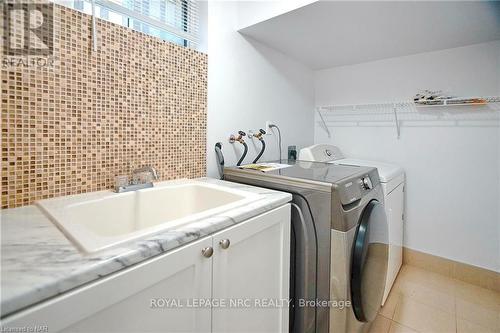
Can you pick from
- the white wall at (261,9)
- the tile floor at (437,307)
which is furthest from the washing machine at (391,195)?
the white wall at (261,9)

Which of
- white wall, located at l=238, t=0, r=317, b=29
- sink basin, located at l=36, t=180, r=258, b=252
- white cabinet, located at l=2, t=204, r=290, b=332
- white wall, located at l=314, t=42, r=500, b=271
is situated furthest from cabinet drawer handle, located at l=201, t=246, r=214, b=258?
white wall, located at l=314, t=42, r=500, b=271

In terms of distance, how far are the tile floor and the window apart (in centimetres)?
235

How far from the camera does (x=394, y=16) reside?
1.61 m

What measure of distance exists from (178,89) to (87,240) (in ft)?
3.60

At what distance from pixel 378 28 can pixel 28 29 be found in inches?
81.2

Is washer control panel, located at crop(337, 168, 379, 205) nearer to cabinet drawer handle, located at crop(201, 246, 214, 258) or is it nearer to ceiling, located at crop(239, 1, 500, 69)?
cabinet drawer handle, located at crop(201, 246, 214, 258)

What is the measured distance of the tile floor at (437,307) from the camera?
163cm

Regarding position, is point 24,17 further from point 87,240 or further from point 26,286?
point 26,286

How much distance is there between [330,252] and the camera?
1195 mm

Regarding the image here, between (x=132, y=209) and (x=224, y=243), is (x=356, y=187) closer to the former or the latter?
(x=224, y=243)

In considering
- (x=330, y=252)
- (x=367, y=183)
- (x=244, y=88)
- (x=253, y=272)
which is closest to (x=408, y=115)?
(x=367, y=183)

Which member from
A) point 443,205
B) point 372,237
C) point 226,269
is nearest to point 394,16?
point 372,237

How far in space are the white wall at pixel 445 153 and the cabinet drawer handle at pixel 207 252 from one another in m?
2.27

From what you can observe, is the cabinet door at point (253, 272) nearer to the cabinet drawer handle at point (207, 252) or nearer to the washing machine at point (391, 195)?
the cabinet drawer handle at point (207, 252)
